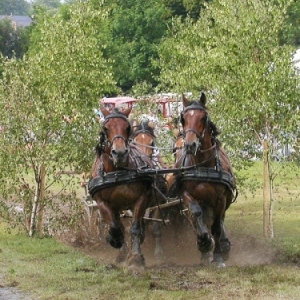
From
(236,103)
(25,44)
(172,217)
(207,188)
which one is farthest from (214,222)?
(25,44)

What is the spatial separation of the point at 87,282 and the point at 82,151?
4.89 m

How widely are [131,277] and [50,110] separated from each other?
5.15 metres

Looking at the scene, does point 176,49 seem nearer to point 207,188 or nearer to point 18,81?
point 18,81

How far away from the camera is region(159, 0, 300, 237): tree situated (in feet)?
45.3

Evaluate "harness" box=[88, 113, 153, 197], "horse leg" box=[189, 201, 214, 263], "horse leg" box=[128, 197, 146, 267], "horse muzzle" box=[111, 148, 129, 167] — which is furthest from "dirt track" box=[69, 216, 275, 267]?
"horse muzzle" box=[111, 148, 129, 167]

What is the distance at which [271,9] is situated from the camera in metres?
14.5

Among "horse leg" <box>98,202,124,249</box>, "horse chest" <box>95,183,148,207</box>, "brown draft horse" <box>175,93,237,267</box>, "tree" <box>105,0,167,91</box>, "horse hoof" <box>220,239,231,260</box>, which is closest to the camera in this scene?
"brown draft horse" <box>175,93,237,267</box>

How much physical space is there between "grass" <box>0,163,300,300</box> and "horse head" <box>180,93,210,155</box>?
1.70m

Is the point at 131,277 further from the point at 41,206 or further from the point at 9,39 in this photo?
the point at 9,39

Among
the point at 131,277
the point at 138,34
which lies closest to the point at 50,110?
the point at 131,277

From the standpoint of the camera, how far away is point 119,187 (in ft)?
37.0

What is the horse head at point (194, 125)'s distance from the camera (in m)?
10.5

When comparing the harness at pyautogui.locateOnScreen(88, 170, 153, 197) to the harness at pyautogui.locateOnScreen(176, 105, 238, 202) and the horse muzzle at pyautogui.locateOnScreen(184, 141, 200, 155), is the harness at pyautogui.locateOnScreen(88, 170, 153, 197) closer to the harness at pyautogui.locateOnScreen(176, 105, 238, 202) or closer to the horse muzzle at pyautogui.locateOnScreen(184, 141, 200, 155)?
the harness at pyautogui.locateOnScreen(176, 105, 238, 202)

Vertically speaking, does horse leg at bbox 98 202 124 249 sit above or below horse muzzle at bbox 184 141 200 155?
below
